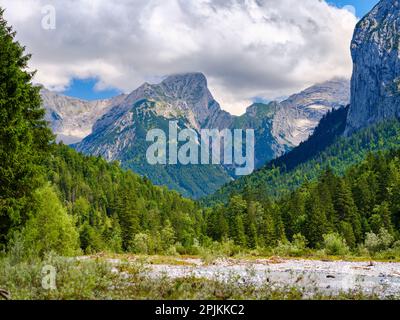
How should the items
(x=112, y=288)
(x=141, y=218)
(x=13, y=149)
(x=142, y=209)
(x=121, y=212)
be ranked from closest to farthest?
1. (x=112, y=288)
2. (x=13, y=149)
3. (x=121, y=212)
4. (x=141, y=218)
5. (x=142, y=209)

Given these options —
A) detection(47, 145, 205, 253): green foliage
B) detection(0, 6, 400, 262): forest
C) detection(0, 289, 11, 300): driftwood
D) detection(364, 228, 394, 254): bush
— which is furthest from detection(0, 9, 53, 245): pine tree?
detection(47, 145, 205, 253): green foliage

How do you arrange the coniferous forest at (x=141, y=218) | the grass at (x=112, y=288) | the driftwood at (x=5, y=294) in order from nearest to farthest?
1. the driftwood at (x=5, y=294)
2. the grass at (x=112, y=288)
3. the coniferous forest at (x=141, y=218)

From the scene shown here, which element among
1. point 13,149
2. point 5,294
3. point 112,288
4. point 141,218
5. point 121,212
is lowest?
point 112,288

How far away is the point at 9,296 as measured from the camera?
12195 millimetres

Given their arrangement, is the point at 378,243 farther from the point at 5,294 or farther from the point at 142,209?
the point at 142,209

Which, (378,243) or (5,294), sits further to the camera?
(378,243)

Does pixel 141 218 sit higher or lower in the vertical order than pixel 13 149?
lower

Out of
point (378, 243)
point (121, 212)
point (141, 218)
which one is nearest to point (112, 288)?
point (378, 243)

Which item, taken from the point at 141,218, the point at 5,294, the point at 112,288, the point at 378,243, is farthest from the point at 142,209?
the point at 5,294

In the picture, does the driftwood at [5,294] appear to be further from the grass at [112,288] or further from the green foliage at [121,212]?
the green foliage at [121,212]

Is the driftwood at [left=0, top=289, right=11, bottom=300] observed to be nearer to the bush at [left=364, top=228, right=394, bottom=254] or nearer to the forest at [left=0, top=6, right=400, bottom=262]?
the forest at [left=0, top=6, right=400, bottom=262]

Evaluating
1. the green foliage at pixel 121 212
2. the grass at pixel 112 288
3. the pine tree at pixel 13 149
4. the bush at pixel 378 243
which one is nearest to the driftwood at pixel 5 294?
the grass at pixel 112 288

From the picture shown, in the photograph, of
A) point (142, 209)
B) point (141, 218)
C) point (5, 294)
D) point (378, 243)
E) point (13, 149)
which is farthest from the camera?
point (142, 209)
